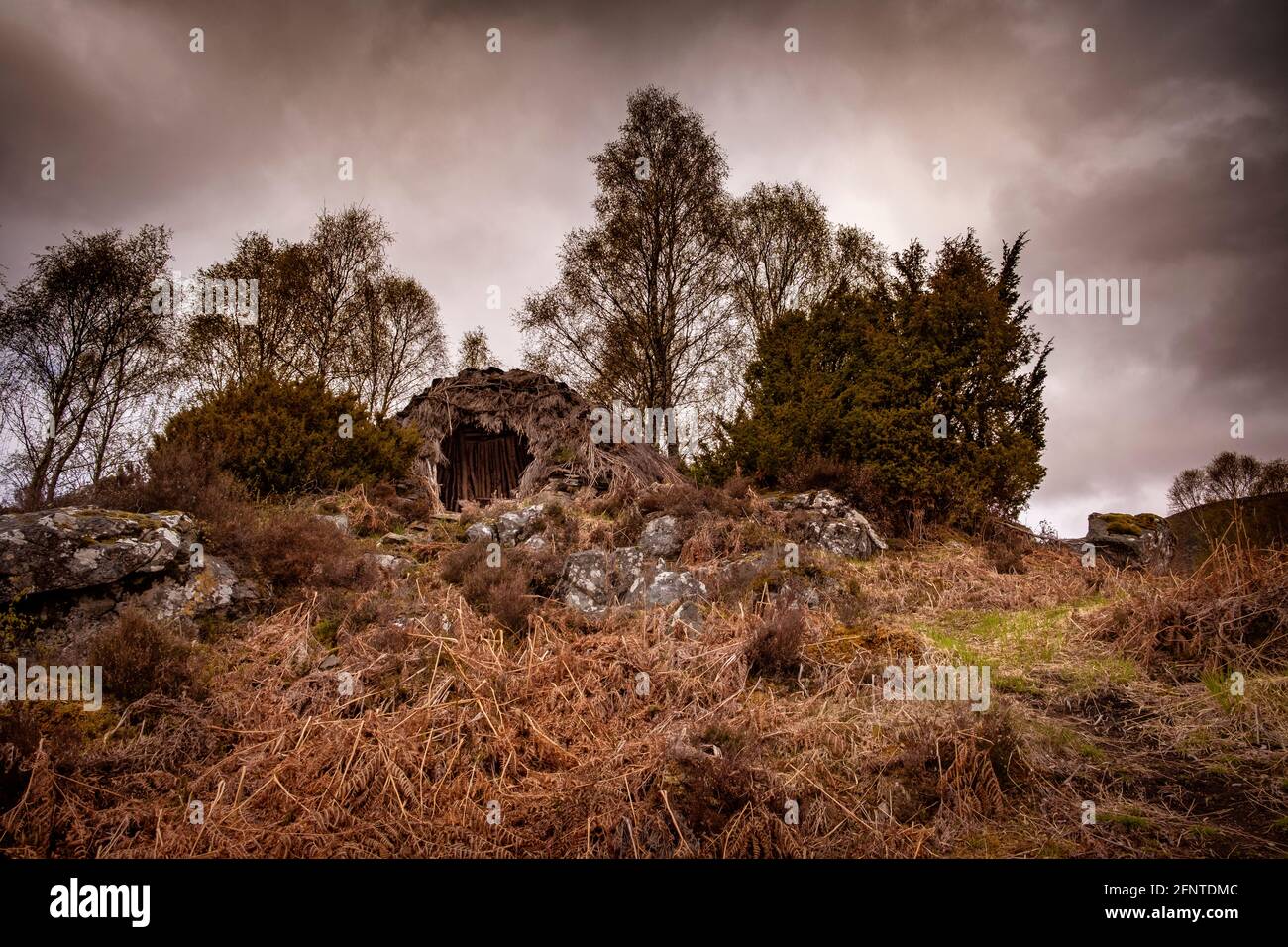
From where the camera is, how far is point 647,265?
19.2m

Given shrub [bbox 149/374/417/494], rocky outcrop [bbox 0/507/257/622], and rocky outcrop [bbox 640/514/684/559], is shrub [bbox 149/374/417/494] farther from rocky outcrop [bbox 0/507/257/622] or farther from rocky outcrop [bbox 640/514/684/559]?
rocky outcrop [bbox 640/514/684/559]

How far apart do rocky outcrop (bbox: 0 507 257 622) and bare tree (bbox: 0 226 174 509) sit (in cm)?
1287

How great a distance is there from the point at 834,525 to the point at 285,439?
949 centimetres

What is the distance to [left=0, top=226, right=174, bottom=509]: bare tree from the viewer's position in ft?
49.2

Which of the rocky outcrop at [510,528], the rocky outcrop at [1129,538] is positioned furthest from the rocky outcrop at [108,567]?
the rocky outcrop at [1129,538]

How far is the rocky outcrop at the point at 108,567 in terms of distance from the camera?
4.79 meters

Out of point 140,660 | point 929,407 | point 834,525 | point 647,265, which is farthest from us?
point 647,265

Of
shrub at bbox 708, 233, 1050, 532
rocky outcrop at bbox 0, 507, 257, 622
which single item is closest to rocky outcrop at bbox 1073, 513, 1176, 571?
shrub at bbox 708, 233, 1050, 532

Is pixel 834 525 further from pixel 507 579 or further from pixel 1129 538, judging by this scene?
pixel 1129 538

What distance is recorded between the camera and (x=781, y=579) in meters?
7.33

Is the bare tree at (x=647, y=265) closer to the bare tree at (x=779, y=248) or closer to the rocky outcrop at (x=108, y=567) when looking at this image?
the bare tree at (x=779, y=248)

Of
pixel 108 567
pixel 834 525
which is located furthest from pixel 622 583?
pixel 108 567
